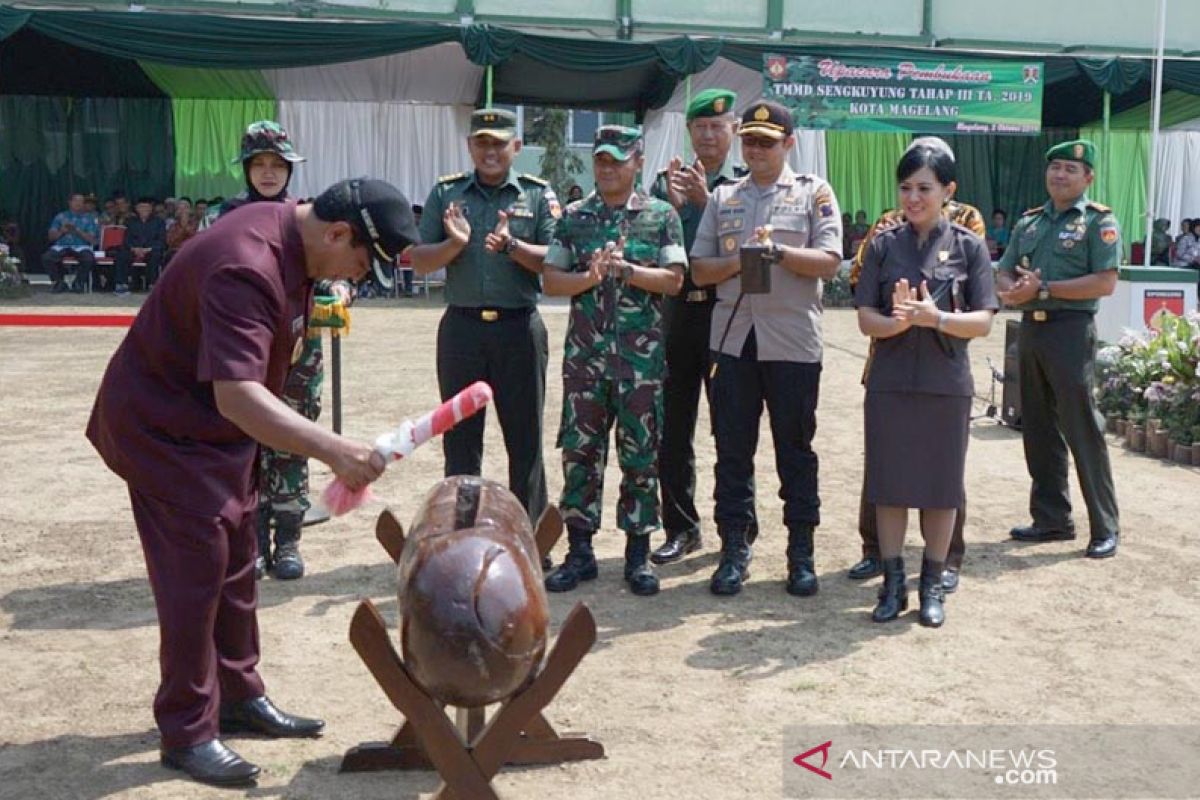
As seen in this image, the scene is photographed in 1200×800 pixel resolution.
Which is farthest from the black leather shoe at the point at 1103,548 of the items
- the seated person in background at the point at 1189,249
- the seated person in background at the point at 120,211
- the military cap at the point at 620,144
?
the seated person in background at the point at 120,211

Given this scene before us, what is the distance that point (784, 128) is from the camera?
18.2 ft

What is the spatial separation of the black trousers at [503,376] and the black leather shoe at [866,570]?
148 cm

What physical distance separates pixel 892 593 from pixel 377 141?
1765 cm

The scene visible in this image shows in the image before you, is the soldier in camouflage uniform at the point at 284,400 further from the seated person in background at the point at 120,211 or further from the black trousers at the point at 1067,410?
the seated person in background at the point at 120,211

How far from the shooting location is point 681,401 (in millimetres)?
6109

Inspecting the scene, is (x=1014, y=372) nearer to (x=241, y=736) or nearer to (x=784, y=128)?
(x=784, y=128)

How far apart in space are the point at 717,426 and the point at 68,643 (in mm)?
2745

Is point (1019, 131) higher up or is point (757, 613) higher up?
point (1019, 131)

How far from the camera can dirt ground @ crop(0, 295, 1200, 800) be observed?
Result: 155 inches

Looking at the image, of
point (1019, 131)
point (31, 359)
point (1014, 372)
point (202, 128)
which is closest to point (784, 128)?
point (1014, 372)

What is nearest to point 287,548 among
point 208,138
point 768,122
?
point 768,122

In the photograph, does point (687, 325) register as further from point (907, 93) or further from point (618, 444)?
point (907, 93)

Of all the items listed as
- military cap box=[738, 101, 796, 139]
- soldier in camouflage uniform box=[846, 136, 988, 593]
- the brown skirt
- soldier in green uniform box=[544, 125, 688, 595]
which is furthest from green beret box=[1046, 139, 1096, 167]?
soldier in green uniform box=[544, 125, 688, 595]

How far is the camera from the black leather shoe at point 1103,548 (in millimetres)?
6250
